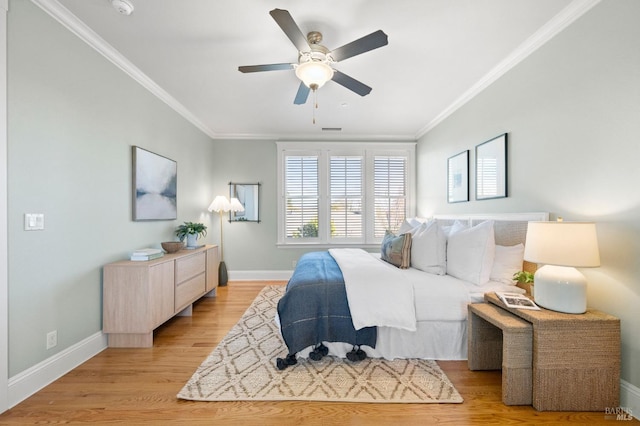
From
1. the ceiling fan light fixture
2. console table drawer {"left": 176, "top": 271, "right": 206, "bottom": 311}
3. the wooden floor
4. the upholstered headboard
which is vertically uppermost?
the ceiling fan light fixture

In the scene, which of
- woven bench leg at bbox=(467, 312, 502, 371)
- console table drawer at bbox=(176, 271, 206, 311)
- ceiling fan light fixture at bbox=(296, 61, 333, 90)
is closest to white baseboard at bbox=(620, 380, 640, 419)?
woven bench leg at bbox=(467, 312, 502, 371)

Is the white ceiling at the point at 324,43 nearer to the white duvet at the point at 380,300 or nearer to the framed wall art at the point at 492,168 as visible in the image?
the framed wall art at the point at 492,168

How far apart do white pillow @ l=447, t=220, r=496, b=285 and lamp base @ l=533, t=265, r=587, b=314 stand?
49 centimetres

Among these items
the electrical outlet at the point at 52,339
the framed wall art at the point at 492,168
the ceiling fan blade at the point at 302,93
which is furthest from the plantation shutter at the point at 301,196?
the electrical outlet at the point at 52,339

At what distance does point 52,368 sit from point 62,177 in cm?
139

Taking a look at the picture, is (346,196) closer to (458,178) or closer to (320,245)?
(320,245)

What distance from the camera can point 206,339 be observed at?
2650mm

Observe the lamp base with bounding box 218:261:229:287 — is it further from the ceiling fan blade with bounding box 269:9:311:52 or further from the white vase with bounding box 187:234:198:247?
the ceiling fan blade with bounding box 269:9:311:52

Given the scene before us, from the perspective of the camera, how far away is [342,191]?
5047mm

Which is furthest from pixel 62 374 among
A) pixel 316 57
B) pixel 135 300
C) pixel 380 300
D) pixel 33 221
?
pixel 316 57

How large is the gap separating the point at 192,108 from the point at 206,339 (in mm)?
3001

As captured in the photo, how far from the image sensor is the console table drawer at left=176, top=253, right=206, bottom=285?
2.94 m

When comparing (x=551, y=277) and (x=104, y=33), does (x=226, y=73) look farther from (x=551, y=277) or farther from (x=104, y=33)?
(x=551, y=277)

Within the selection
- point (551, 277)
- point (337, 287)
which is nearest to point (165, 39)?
point (337, 287)
